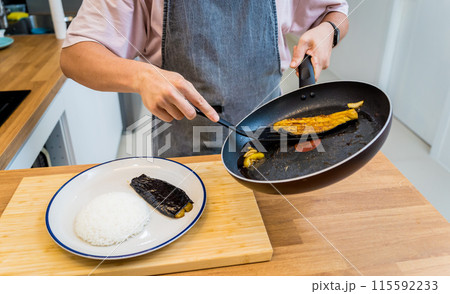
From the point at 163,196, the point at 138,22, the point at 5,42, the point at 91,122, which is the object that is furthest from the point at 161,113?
the point at 5,42

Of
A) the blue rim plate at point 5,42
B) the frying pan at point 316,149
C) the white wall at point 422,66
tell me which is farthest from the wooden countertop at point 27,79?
the white wall at point 422,66

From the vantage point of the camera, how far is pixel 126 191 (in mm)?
833

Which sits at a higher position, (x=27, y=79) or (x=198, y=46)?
(x=198, y=46)

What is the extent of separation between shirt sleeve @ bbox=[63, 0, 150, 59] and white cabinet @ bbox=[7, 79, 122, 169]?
1.54 ft

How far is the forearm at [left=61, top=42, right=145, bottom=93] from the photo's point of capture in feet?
2.74

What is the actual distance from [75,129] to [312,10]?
1.19 meters

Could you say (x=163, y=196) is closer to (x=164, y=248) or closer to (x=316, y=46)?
(x=164, y=248)

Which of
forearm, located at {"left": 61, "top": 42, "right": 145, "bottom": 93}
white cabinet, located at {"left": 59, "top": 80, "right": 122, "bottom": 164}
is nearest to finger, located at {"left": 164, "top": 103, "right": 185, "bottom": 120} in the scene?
forearm, located at {"left": 61, "top": 42, "right": 145, "bottom": 93}

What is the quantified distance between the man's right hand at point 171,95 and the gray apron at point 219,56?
303 mm

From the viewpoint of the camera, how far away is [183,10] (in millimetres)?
1022

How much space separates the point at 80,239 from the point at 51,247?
5 centimetres

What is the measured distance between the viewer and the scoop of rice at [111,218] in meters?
0.69
